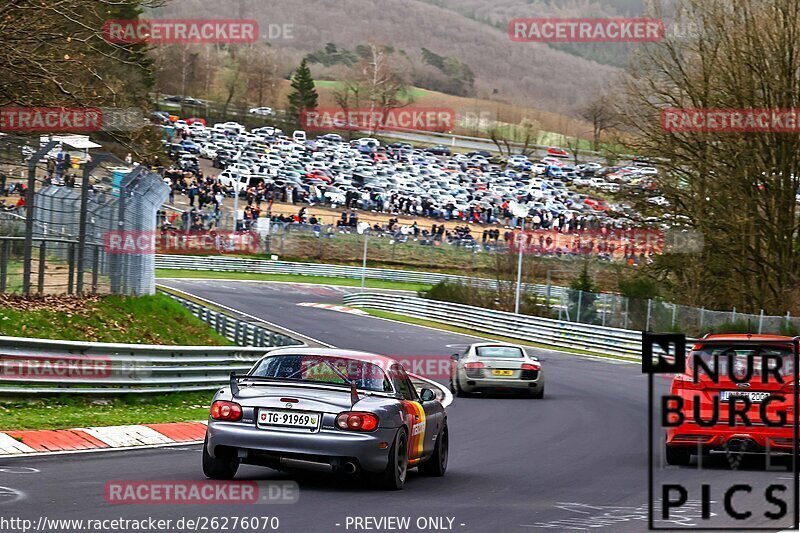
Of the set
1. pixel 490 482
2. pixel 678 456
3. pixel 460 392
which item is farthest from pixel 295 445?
pixel 460 392

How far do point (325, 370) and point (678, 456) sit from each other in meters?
4.89

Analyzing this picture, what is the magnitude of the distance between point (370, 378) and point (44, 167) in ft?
30.0

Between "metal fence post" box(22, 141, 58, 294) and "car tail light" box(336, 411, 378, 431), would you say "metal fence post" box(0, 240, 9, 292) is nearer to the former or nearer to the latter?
"metal fence post" box(22, 141, 58, 294)

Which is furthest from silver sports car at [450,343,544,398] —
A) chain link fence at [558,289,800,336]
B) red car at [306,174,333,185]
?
red car at [306,174,333,185]

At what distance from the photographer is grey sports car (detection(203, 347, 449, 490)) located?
9586 millimetres

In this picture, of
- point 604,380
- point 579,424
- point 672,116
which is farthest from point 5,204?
point 672,116

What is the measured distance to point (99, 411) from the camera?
16.2 m

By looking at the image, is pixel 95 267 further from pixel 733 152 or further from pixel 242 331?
pixel 733 152

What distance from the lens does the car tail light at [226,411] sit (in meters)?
9.74

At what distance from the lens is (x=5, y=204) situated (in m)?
18.4

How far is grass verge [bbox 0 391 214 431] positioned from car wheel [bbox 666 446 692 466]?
6458 mm

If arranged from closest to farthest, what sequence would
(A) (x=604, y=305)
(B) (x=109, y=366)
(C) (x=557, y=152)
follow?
(B) (x=109, y=366) < (A) (x=604, y=305) < (C) (x=557, y=152)

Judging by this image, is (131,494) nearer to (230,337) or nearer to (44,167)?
(44,167)

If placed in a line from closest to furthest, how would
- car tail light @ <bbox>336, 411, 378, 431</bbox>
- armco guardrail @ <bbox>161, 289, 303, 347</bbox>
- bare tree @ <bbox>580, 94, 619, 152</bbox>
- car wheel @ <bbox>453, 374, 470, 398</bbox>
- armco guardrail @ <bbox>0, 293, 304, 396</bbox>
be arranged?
car tail light @ <bbox>336, 411, 378, 431</bbox> < armco guardrail @ <bbox>0, 293, 304, 396</bbox> < car wheel @ <bbox>453, 374, 470, 398</bbox> < armco guardrail @ <bbox>161, 289, 303, 347</bbox> < bare tree @ <bbox>580, 94, 619, 152</bbox>
